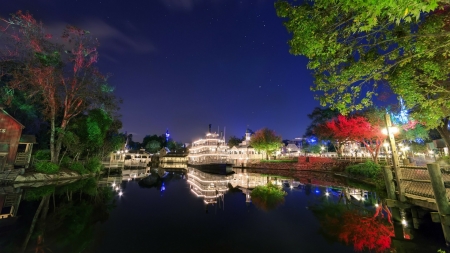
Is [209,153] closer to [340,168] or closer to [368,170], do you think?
[340,168]

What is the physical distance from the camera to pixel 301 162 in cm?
3572

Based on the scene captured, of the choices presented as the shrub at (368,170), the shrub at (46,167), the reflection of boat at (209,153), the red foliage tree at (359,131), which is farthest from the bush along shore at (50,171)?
the red foliage tree at (359,131)

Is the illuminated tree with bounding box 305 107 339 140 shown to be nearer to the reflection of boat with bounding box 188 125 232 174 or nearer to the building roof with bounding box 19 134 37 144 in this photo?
the reflection of boat with bounding box 188 125 232 174

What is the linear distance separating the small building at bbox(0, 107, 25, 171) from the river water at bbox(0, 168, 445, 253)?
1063 centimetres

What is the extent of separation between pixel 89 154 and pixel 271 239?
110ft

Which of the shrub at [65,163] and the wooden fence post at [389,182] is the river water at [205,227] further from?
the shrub at [65,163]

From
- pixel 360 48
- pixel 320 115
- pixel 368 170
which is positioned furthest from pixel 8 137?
pixel 320 115

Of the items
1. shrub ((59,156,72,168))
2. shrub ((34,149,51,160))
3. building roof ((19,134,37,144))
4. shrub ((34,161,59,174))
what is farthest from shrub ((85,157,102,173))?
building roof ((19,134,37,144))

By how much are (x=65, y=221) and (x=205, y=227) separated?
6154 mm

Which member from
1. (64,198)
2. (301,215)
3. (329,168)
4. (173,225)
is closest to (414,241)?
(301,215)

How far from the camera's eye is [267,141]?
44844mm

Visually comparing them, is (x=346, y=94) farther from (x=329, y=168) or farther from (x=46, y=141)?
(x=46, y=141)

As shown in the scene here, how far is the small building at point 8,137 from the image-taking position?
19750 mm

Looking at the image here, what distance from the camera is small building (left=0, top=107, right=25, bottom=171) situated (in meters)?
19.8
